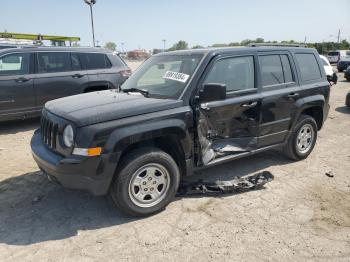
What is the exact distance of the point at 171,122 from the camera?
11.7 feet

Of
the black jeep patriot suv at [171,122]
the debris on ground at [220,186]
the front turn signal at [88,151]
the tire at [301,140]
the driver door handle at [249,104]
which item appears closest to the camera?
the front turn signal at [88,151]

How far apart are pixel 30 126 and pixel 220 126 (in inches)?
217

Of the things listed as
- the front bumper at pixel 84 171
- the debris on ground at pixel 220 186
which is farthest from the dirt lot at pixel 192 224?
the front bumper at pixel 84 171

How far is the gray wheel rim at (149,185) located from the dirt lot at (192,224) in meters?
0.21

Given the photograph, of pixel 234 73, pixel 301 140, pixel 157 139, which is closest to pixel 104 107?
pixel 157 139

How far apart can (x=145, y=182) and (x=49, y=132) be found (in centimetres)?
122

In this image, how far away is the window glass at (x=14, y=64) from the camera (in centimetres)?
704

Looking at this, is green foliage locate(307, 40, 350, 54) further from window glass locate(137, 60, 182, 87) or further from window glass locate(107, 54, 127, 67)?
window glass locate(137, 60, 182, 87)

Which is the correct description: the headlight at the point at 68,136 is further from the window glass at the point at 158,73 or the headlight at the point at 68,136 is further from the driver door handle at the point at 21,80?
the driver door handle at the point at 21,80

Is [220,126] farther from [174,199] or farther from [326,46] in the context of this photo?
[326,46]

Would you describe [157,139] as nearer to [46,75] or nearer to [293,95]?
[293,95]

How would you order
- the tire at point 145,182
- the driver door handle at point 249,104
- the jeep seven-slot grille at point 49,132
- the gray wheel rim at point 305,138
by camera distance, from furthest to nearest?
the gray wheel rim at point 305,138, the driver door handle at point 249,104, the jeep seven-slot grille at point 49,132, the tire at point 145,182

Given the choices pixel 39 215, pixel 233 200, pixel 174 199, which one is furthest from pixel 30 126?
pixel 233 200

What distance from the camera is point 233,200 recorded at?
13.3ft
